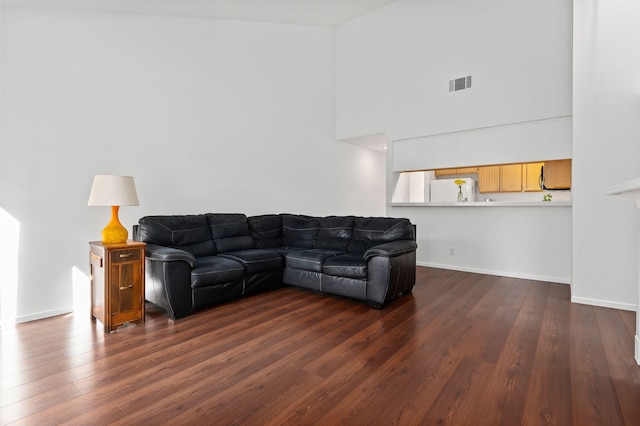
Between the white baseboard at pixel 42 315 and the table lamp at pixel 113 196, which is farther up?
the table lamp at pixel 113 196

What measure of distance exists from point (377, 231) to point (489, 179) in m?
3.45

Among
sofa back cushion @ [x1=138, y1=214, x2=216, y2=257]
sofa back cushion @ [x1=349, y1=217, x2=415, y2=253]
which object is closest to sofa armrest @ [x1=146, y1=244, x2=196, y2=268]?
sofa back cushion @ [x1=138, y1=214, x2=216, y2=257]

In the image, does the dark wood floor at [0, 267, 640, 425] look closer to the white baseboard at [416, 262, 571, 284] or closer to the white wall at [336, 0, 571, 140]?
the white baseboard at [416, 262, 571, 284]

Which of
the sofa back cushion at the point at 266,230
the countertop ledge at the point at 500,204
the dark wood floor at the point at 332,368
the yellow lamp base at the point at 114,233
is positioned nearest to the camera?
the dark wood floor at the point at 332,368

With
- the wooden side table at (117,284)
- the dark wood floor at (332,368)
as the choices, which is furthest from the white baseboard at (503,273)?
the wooden side table at (117,284)

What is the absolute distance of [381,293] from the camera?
10.1 ft

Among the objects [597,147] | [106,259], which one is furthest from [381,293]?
[597,147]

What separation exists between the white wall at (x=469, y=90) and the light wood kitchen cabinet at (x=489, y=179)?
159cm

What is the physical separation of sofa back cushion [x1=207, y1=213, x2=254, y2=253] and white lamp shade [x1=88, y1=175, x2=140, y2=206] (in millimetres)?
1278

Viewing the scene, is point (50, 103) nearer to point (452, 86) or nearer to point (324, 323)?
point (324, 323)

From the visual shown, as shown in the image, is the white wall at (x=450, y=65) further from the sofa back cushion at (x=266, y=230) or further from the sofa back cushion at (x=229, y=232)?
the sofa back cushion at (x=229, y=232)

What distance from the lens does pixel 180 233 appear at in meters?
3.58

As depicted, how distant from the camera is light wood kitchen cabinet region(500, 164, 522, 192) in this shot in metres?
5.75

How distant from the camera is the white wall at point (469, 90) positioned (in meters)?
4.11
